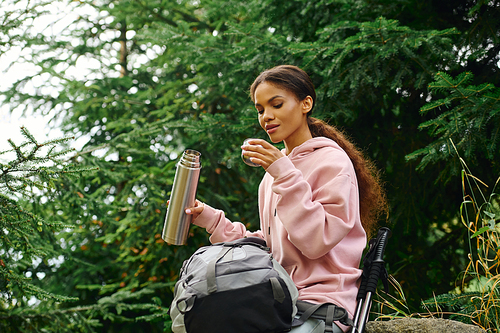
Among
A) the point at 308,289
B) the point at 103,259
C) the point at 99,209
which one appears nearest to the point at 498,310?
the point at 308,289

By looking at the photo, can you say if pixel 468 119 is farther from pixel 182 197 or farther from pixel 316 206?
pixel 182 197

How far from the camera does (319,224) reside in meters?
1.49

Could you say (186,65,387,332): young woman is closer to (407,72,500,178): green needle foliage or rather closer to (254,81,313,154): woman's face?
(254,81,313,154): woman's face

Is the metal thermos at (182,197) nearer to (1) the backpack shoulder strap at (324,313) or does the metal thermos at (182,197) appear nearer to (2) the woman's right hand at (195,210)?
(2) the woman's right hand at (195,210)

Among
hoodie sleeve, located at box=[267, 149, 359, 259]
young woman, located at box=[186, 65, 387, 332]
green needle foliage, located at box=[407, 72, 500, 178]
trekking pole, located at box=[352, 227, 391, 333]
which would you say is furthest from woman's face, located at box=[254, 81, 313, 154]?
green needle foliage, located at box=[407, 72, 500, 178]

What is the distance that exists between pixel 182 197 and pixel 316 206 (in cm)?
71

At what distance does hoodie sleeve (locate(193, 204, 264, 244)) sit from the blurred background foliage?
3.59ft

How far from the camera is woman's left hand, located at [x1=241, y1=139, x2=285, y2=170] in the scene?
5.30ft

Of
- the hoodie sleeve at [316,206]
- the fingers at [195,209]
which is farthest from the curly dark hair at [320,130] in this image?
the fingers at [195,209]

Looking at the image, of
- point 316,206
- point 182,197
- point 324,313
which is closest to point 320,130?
point 316,206

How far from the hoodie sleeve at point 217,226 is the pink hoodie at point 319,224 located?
1.18 feet

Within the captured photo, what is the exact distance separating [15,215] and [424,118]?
11.1 feet

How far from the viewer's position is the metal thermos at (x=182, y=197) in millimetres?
1864

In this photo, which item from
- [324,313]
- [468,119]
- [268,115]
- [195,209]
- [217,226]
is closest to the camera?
[324,313]
